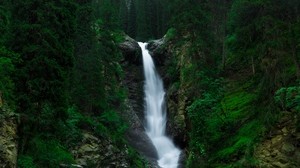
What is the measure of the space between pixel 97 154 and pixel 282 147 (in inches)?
481

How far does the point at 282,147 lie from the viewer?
17.0m

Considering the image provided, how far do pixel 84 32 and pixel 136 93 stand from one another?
50.6 feet

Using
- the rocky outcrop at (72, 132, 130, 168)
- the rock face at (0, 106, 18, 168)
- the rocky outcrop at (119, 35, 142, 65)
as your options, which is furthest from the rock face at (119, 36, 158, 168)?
the rock face at (0, 106, 18, 168)

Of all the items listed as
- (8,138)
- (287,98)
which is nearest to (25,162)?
(8,138)

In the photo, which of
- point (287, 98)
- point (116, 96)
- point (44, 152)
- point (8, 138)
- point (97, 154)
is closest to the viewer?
point (8, 138)

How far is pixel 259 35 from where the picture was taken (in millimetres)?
27172

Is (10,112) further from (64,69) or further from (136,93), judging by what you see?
(136,93)

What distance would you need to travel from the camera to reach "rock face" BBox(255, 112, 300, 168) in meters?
16.5

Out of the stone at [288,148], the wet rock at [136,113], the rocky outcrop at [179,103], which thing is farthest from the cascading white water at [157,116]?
the stone at [288,148]

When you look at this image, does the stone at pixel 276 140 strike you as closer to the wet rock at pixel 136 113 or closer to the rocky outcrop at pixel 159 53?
the wet rock at pixel 136 113

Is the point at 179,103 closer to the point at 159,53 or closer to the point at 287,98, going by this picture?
the point at 159,53

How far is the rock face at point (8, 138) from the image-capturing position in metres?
15.5

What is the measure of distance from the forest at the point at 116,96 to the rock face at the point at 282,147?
4 cm

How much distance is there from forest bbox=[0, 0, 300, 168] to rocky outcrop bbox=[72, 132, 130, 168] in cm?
8
